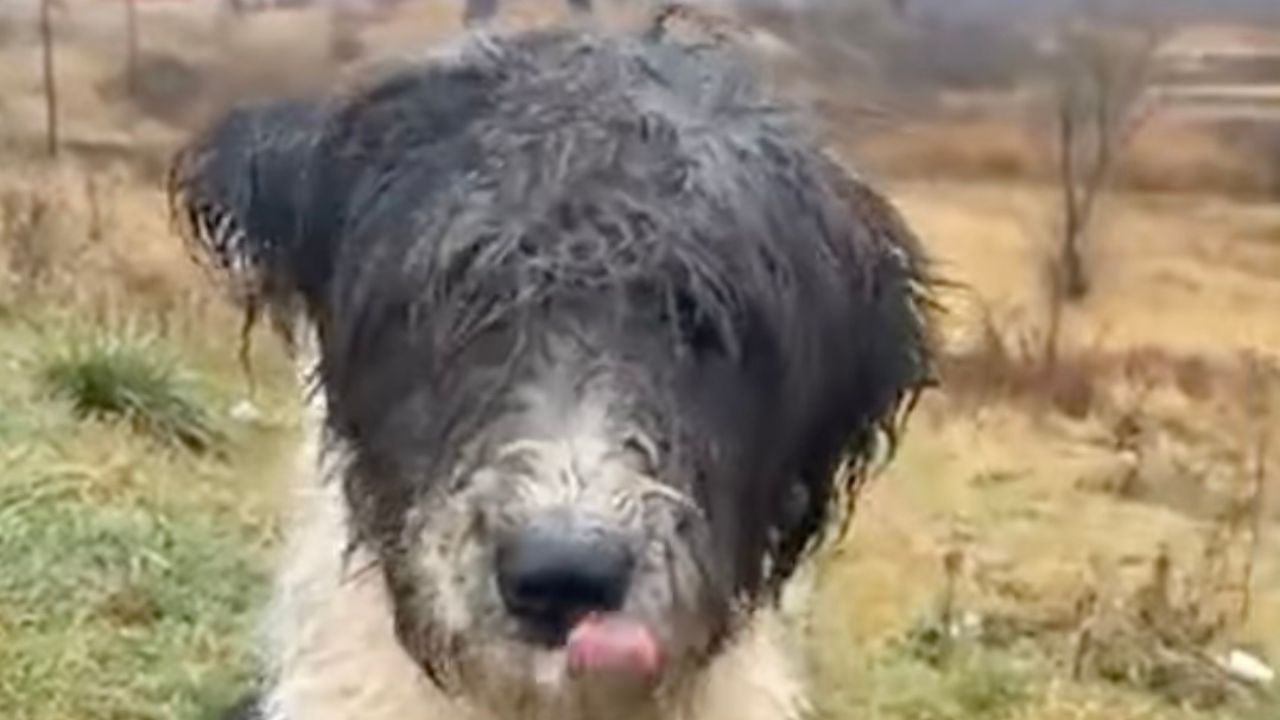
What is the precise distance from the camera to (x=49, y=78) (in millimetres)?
16141

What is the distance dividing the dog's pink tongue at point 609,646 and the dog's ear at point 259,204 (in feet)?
2.31

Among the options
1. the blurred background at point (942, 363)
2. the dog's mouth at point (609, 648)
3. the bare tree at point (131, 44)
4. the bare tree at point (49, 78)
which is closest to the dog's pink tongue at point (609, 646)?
the dog's mouth at point (609, 648)

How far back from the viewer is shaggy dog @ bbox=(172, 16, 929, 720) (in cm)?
347

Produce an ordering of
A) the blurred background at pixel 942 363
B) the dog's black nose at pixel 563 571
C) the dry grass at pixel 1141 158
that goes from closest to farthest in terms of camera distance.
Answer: the dog's black nose at pixel 563 571 < the blurred background at pixel 942 363 < the dry grass at pixel 1141 158

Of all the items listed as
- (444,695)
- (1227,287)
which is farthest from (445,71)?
(1227,287)

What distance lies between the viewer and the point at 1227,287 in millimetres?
19078

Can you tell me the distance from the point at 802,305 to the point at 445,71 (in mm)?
531

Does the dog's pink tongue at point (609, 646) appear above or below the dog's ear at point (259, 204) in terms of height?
below

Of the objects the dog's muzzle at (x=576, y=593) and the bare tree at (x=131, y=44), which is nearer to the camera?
the dog's muzzle at (x=576, y=593)

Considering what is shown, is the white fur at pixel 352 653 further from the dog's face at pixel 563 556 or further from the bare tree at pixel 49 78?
the bare tree at pixel 49 78

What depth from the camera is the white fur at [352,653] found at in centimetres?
389

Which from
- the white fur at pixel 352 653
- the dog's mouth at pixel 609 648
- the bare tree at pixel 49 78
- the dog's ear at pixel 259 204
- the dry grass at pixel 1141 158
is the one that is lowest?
the dry grass at pixel 1141 158

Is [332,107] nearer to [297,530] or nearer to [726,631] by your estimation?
[297,530]

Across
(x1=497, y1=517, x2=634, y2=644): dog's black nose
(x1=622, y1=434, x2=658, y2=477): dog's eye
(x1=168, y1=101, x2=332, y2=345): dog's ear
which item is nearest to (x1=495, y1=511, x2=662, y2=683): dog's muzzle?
(x1=497, y1=517, x2=634, y2=644): dog's black nose
